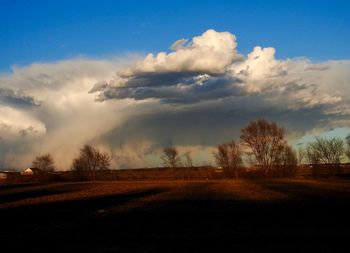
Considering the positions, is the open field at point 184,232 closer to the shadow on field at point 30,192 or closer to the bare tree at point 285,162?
the shadow on field at point 30,192

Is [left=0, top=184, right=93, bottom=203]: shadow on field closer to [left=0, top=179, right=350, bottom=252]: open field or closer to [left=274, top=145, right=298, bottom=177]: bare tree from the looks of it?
[left=0, top=179, right=350, bottom=252]: open field

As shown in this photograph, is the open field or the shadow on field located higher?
the shadow on field

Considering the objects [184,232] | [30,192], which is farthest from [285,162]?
[184,232]

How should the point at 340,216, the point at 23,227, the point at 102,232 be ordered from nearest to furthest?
1. the point at 102,232
2. the point at 23,227
3. the point at 340,216

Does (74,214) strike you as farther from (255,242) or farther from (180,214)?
(255,242)

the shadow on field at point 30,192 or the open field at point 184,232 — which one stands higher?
the shadow on field at point 30,192

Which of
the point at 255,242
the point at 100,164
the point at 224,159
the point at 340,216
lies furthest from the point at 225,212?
the point at 100,164

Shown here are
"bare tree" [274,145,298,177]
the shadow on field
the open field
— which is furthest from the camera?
"bare tree" [274,145,298,177]

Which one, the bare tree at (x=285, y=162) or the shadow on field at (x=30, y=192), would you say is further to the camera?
the bare tree at (x=285, y=162)

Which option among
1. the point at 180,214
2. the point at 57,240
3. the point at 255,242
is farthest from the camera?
the point at 180,214

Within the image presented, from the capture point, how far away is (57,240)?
18109mm

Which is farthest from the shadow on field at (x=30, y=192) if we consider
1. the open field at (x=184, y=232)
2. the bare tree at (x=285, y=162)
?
the bare tree at (x=285, y=162)

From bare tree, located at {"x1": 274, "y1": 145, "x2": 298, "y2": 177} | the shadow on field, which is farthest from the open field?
bare tree, located at {"x1": 274, "y1": 145, "x2": 298, "y2": 177}

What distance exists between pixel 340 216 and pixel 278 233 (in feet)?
24.4
